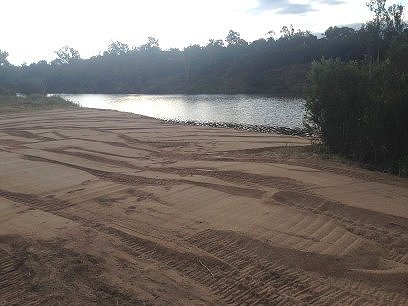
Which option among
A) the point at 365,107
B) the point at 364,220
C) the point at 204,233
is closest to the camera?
the point at 204,233

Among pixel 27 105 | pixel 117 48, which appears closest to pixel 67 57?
pixel 117 48

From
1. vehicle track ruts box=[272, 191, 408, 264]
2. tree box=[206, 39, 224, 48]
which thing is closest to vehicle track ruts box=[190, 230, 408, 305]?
vehicle track ruts box=[272, 191, 408, 264]

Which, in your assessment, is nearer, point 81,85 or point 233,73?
point 233,73

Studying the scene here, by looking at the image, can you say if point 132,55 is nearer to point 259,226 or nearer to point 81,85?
point 81,85

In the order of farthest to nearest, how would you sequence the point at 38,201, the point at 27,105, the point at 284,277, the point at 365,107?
the point at 27,105 < the point at 365,107 < the point at 38,201 < the point at 284,277

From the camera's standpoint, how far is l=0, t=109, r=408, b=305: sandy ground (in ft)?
15.0

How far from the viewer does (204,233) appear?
19.8ft

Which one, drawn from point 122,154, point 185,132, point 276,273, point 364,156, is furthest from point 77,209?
point 185,132

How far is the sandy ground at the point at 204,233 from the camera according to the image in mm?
4559

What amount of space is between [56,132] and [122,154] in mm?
7252

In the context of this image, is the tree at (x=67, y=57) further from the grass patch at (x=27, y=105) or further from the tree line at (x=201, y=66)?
the grass patch at (x=27, y=105)

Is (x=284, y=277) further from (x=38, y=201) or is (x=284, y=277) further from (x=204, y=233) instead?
(x=38, y=201)

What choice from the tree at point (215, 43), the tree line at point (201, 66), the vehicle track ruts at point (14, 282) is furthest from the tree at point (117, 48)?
the vehicle track ruts at point (14, 282)

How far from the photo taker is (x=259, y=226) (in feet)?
20.4
